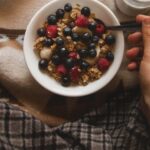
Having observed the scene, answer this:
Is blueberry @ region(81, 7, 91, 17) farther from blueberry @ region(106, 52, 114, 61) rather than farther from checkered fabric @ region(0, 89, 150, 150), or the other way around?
checkered fabric @ region(0, 89, 150, 150)

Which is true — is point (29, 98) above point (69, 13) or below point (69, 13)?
below

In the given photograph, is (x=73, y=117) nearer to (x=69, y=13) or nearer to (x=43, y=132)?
(x=43, y=132)

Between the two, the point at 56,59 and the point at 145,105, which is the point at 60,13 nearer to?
the point at 56,59

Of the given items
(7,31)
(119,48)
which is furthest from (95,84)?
(7,31)

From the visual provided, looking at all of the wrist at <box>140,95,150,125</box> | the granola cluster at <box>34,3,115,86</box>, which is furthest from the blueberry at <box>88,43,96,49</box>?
the wrist at <box>140,95,150,125</box>

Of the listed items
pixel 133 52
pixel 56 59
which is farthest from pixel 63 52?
pixel 133 52
